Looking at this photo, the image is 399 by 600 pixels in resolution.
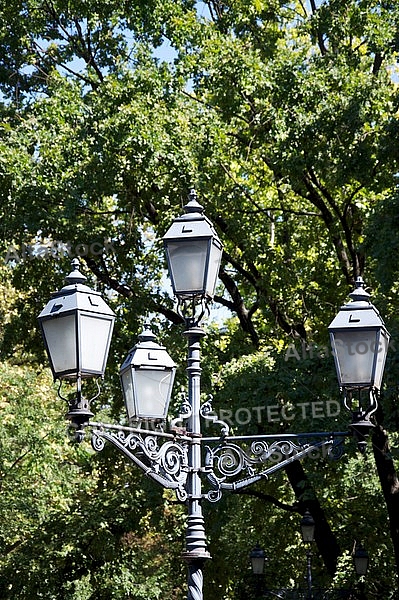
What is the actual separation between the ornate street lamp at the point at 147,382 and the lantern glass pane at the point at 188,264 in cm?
55

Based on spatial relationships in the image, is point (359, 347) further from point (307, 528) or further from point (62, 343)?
point (307, 528)

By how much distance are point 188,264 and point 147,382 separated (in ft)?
2.59

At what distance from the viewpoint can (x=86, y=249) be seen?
1733 centimetres

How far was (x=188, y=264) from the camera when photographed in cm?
627

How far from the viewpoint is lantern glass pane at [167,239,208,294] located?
6.24m

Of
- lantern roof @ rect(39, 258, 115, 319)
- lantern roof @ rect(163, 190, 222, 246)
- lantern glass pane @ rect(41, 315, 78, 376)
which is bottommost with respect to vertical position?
lantern glass pane @ rect(41, 315, 78, 376)

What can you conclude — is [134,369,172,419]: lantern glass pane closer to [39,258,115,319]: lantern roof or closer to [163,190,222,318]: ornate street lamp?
[163,190,222,318]: ornate street lamp

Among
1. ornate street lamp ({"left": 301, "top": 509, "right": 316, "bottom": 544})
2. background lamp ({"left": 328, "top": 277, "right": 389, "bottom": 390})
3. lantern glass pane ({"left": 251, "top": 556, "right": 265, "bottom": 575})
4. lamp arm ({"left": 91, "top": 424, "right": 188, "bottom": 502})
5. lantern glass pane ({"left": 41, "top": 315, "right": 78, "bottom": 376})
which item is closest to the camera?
lantern glass pane ({"left": 41, "top": 315, "right": 78, "bottom": 376})

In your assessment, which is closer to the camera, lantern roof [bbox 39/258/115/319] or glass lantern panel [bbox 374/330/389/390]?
lantern roof [bbox 39/258/115/319]

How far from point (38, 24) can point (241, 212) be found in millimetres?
4747

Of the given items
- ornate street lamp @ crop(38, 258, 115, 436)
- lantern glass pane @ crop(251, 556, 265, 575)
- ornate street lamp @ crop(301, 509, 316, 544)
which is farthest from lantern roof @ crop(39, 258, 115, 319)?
lantern glass pane @ crop(251, 556, 265, 575)

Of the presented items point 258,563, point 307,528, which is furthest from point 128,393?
point 258,563

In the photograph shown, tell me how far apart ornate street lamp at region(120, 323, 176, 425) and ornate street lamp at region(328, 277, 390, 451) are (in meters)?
1.03

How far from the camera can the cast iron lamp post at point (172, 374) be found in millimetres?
5793
